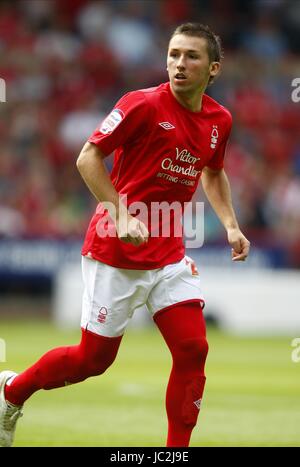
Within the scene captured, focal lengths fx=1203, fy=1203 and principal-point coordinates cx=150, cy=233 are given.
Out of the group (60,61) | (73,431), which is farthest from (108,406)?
(60,61)

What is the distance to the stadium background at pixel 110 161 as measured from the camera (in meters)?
14.7

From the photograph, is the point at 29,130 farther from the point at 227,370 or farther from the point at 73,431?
the point at 73,431

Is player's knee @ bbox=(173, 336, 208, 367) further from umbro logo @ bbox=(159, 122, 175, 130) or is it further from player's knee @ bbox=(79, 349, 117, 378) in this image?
umbro logo @ bbox=(159, 122, 175, 130)

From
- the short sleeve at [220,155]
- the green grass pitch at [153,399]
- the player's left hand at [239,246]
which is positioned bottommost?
the green grass pitch at [153,399]

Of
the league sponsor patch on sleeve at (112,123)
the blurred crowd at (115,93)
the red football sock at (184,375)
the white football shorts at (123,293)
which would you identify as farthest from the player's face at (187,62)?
the blurred crowd at (115,93)

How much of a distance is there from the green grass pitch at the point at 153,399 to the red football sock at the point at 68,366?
636mm

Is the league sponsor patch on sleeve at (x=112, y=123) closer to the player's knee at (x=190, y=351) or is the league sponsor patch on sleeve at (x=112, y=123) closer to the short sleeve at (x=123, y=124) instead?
the short sleeve at (x=123, y=124)

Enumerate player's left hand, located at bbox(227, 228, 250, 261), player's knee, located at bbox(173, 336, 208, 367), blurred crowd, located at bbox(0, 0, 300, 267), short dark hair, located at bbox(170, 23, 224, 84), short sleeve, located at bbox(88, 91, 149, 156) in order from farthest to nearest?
blurred crowd, located at bbox(0, 0, 300, 267), player's left hand, located at bbox(227, 228, 250, 261), short dark hair, located at bbox(170, 23, 224, 84), player's knee, located at bbox(173, 336, 208, 367), short sleeve, located at bbox(88, 91, 149, 156)

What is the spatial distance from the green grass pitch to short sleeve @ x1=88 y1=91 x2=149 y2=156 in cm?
205

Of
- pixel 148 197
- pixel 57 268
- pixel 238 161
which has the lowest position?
pixel 57 268

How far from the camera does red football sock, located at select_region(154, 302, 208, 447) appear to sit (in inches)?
257

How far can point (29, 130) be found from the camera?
18969 millimetres

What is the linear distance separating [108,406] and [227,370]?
126 inches

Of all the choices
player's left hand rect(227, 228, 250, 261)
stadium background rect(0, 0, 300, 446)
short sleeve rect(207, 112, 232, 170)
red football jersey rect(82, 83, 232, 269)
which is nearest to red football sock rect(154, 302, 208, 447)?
red football jersey rect(82, 83, 232, 269)
